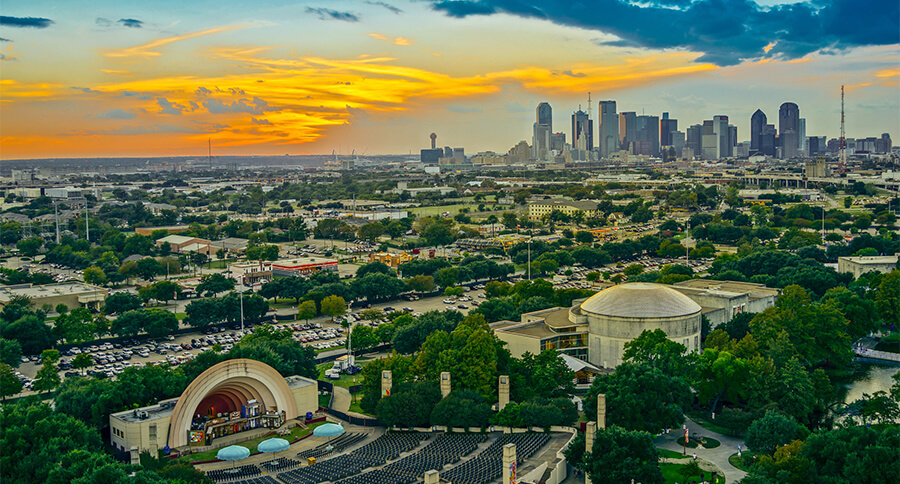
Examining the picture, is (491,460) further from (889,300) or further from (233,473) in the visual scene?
(889,300)

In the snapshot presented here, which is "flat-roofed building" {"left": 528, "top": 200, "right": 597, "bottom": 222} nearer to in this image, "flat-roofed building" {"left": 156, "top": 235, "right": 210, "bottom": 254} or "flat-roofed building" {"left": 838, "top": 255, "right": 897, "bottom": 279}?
"flat-roofed building" {"left": 156, "top": 235, "right": 210, "bottom": 254}

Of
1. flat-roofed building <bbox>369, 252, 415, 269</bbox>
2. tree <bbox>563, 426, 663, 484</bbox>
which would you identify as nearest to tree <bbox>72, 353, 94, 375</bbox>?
tree <bbox>563, 426, 663, 484</bbox>

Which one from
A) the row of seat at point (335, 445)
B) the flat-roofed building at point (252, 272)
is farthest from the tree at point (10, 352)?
the flat-roofed building at point (252, 272)

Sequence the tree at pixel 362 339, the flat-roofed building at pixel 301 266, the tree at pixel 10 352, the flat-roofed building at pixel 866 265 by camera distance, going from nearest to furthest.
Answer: the tree at pixel 10 352, the tree at pixel 362 339, the flat-roofed building at pixel 866 265, the flat-roofed building at pixel 301 266

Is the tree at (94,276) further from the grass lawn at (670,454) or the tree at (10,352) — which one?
the grass lawn at (670,454)

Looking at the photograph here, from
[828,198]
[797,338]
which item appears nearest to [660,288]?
[797,338]

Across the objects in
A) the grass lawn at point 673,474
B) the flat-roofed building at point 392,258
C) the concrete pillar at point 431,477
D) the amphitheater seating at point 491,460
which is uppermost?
the flat-roofed building at point 392,258

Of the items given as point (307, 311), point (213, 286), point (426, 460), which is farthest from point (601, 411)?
point (213, 286)
